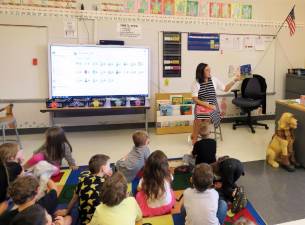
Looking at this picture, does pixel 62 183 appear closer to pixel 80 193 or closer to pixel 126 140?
pixel 80 193

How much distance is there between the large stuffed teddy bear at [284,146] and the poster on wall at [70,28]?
3.42 m

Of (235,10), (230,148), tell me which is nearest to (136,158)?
(230,148)

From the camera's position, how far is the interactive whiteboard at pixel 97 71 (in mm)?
4301

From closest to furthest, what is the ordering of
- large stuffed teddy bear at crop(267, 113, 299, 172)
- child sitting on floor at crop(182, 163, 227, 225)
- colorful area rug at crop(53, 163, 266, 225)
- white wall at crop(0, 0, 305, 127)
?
1. child sitting on floor at crop(182, 163, 227, 225)
2. colorful area rug at crop(53, 163, 266, 225)
3. large stuffed teddy bear at crop(267, 113, 299, 172)
4. white wall at crop(0, 0, 305, 127)

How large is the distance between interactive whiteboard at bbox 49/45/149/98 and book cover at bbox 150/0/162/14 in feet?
2.49

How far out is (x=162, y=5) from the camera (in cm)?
479

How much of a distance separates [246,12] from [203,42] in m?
1.05

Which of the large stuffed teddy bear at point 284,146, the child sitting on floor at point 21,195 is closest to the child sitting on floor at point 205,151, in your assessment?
the large stuffed teddy bear at point 284,146

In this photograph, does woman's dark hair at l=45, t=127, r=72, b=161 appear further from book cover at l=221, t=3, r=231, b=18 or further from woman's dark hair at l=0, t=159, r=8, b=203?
book cover at l=221, t=3, r=231, b=18

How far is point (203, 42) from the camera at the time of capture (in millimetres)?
5051

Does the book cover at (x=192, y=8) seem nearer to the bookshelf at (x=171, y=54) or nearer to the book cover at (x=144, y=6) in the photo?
the bookshelf at (x=171, y=54)

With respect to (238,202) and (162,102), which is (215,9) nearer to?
(162,102)

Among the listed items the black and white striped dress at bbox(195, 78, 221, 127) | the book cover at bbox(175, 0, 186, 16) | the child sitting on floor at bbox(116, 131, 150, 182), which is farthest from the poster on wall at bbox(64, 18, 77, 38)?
the child sitting on floor at bbox(116, 131, 150, 182)

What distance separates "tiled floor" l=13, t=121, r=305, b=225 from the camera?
2.54m
